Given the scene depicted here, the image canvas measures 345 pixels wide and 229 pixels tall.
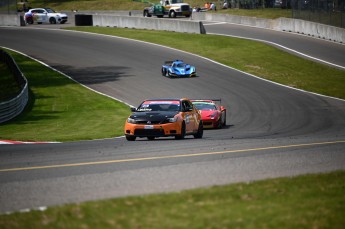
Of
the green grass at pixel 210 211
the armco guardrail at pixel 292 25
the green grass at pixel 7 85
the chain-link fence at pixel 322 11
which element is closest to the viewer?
the green grass at pixel 210 211

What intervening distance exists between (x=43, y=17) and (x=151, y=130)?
63.0m

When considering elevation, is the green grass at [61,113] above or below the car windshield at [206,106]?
below

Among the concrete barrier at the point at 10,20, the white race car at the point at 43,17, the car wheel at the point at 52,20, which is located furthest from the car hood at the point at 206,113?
the car wheel at the point at 52,20

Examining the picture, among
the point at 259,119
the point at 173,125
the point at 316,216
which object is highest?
the point at 316,216

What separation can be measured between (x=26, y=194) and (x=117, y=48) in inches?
1937

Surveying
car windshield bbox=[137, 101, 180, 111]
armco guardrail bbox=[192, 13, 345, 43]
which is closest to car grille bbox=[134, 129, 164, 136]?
car windshield bbox=[137, 101, 180, 111]

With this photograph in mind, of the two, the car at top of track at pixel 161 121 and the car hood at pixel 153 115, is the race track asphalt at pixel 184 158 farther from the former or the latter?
the car hood at pixel 153 115

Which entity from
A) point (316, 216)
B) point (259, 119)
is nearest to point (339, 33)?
point (259, 119)

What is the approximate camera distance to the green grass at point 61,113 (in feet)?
97.8

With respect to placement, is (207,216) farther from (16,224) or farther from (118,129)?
(118,129)

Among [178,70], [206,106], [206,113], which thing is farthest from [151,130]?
[178,70]

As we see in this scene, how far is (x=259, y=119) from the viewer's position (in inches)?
1437

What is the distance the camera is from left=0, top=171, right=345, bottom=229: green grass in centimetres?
971

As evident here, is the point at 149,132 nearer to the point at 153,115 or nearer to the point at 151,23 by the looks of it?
the point at 153,115
